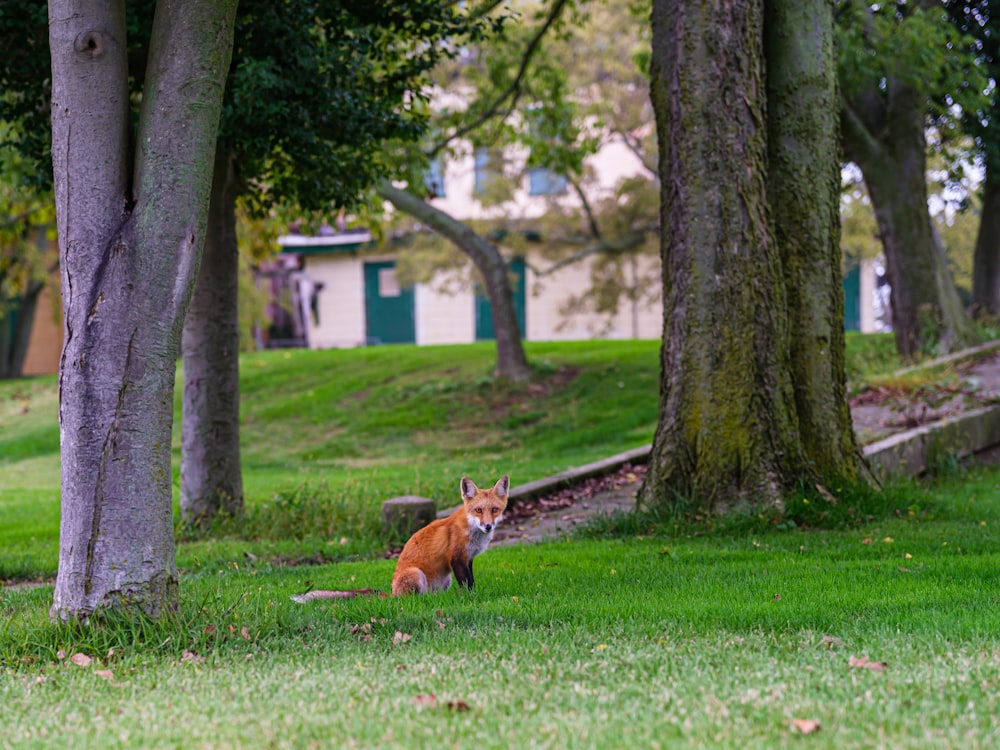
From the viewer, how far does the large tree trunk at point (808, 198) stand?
962 cm

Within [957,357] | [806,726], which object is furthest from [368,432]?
[806,726]

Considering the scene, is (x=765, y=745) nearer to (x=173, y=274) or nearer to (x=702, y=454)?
(x=173, y=274)

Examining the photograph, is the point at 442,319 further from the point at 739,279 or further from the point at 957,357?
the point at 739,279

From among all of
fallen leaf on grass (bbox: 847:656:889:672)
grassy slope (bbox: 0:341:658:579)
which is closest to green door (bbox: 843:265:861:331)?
grassy slope (bbox: 0:341:658:579)

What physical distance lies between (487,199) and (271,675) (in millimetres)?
22358

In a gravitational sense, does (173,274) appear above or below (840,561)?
above

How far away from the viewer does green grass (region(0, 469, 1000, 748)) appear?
390 cm

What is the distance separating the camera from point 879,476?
10.8 metres

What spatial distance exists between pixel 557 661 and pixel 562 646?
12.0 inches

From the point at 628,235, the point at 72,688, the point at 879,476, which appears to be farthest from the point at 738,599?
the point at 628,235

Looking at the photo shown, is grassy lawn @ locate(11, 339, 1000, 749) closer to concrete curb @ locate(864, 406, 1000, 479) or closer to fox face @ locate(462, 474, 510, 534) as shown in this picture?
fox face @ locate(462, 474, 510, 534)

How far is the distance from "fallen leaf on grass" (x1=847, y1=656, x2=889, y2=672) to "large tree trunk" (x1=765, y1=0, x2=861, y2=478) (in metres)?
5.06

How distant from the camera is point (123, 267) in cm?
557

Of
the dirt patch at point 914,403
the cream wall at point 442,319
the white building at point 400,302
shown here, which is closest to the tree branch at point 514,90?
the dirt patch at point 914,403
